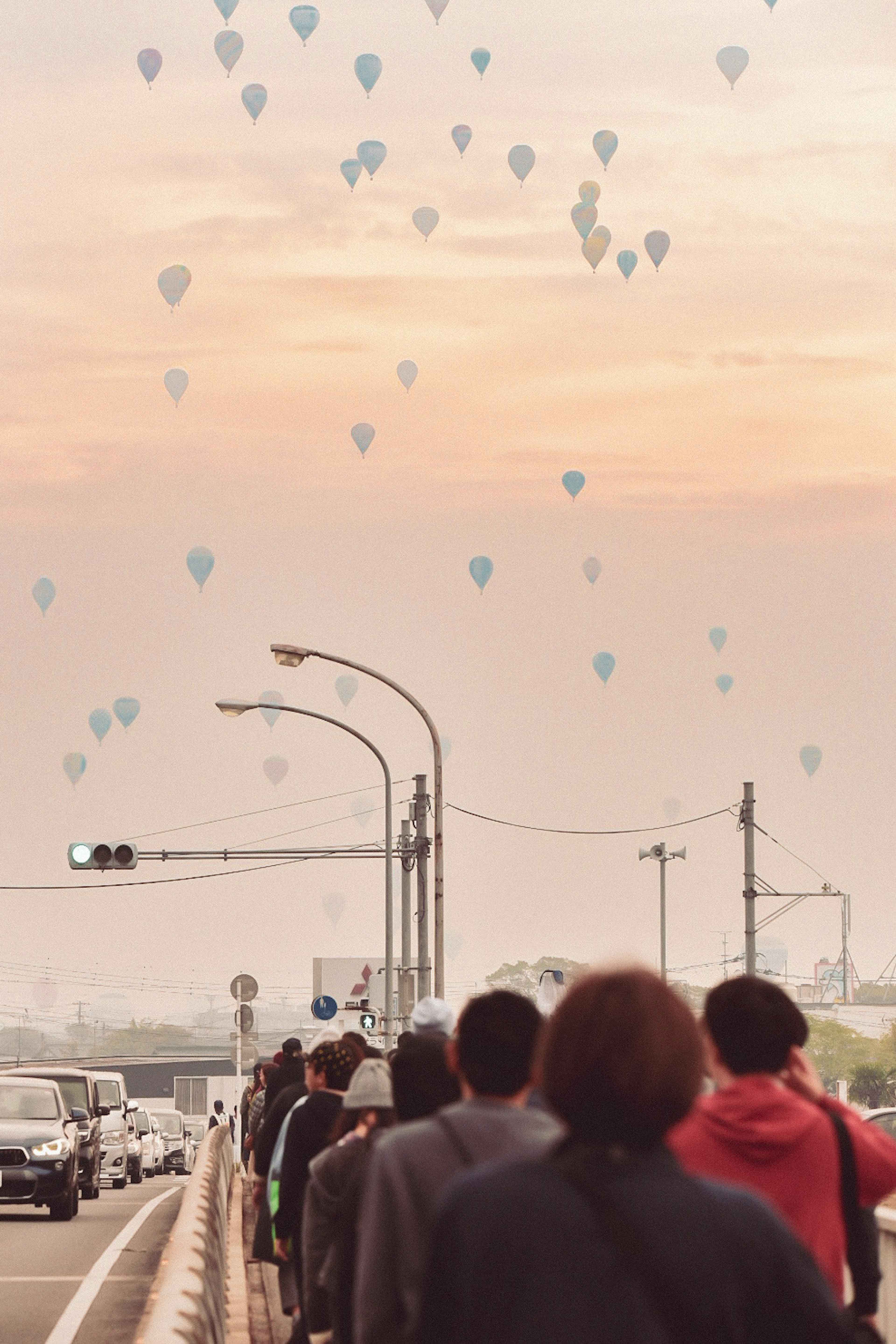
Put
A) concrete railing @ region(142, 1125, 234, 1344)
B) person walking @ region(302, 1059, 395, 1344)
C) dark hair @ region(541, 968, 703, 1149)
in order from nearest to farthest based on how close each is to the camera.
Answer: dark hair @ region(541, 968, 703, 1149)
person walking @ region(302, 1059, 395, 1344)
concrete railing @ region(142, 1125, 234, 1344)

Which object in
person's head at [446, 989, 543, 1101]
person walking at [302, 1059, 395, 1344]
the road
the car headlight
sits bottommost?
the road

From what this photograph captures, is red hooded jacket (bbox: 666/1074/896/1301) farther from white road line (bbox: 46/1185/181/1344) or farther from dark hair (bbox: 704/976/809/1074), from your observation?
white road line (bbox: 46/1185/181/1344)

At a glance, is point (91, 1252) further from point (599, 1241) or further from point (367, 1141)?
point (599, 1241)

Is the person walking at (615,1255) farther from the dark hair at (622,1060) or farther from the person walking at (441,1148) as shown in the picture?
the person walking at (441,1148)

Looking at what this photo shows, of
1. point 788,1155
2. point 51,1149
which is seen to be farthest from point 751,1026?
point 51,1149

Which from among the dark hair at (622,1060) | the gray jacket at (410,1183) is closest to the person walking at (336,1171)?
the gray jacket at (410,1183)

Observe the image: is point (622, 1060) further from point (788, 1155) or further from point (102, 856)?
point (102, 856)

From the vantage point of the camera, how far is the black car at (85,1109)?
2878cm

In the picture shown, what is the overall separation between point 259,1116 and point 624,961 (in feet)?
45.9

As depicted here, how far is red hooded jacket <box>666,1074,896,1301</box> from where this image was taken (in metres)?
4.80

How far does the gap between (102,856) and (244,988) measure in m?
4.96

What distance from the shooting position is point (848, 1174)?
4.93 meters

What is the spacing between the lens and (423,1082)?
6125 mm

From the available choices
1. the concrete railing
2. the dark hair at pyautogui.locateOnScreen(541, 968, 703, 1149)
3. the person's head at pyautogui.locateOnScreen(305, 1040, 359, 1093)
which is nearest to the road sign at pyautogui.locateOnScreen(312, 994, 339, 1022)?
the concrete railing
